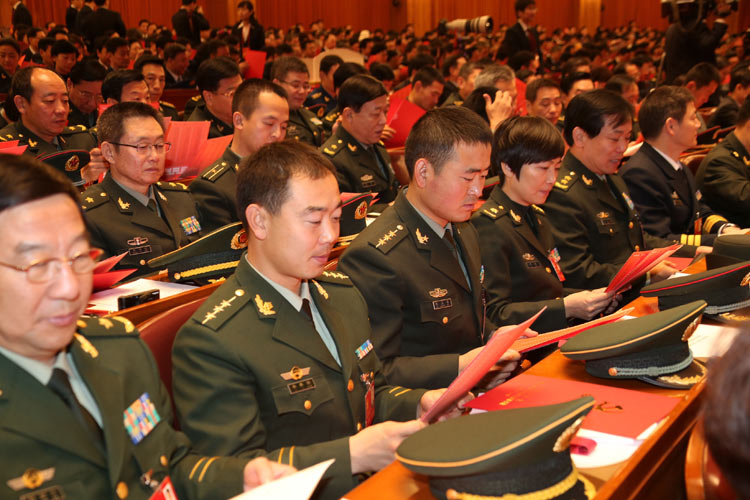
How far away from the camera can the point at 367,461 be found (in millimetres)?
1289

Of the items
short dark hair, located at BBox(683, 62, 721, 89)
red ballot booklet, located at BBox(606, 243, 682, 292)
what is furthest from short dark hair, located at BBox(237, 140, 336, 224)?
short dark hair, located at BBox(683, 62, 721, 89)

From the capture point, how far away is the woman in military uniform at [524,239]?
226cm

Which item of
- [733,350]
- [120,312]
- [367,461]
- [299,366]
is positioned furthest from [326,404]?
[733,350]

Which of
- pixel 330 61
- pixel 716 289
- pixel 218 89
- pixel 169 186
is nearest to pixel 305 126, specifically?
pixel 218 89

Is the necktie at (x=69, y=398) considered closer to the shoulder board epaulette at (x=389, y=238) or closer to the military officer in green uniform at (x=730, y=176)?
the shoulder board epaulette at (x=389, y=238)

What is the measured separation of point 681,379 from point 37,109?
388cm

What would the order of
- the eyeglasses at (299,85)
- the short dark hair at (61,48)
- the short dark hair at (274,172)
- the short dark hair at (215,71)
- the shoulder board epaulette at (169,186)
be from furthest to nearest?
the short dark hair at (61,48) < the eyeglasses at (299,85) < the short dark hair at (215,71) < the shoulder board epaulette at (169,186) < the short dark hair at (274,172)

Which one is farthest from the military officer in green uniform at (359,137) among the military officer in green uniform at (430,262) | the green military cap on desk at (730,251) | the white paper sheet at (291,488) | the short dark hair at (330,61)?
the short dark hair at (330,61)

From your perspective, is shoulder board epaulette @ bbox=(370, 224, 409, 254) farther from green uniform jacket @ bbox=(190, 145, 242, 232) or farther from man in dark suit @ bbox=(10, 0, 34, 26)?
man in dark suit @ bbox=(10, 0, 34, 26)

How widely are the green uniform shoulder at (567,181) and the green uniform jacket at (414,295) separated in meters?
0.90

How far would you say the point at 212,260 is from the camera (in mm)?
2164

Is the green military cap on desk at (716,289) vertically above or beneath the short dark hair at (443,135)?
beneath

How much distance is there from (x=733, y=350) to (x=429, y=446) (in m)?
0.46

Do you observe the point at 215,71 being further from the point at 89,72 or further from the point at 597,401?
the point at 597,401
